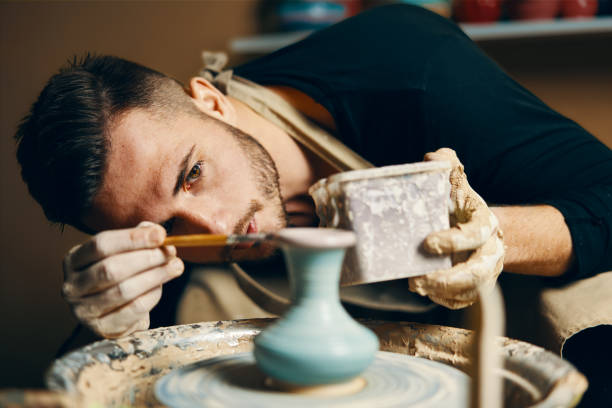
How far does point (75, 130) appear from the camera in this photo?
130 cm

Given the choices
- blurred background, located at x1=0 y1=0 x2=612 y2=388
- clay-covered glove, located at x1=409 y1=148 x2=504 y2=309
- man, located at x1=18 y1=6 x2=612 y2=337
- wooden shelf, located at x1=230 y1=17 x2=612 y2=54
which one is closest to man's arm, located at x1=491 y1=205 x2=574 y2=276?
man, located at x1=18 y1=6 x2=612 y2=337

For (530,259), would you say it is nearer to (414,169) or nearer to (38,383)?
(414,169)

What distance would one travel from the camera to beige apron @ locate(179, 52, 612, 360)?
131 centimetres

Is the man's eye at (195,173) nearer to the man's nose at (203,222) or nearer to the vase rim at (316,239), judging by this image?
the man's nose at (203,222)

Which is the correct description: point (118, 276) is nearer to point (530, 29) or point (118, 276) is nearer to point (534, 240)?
point (534, 240)

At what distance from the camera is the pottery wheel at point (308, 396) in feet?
2.31

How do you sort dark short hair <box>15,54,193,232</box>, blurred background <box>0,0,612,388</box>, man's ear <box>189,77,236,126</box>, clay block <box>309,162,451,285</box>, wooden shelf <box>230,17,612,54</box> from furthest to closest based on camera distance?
blurred background <box>0,0,612,388</box> → wooden shelf <box>230,17,612,54</box> → man's ear <box>189,77,236,126</box> → dark short hair <box>15,54,193,232</box> → clay block <box>309,162,451,285</box>

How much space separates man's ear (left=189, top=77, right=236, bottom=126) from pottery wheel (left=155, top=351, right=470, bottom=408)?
817mm

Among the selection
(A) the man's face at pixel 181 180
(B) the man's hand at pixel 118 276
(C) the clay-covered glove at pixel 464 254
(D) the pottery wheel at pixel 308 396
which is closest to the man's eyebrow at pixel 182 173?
(A) the man's face at pixel 181 180

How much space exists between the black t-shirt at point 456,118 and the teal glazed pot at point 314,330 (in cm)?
73

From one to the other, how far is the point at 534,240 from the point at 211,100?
0.92m

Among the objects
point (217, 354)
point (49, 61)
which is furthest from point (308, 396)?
point (49, 61)

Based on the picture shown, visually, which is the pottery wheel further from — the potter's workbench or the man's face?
the man's face

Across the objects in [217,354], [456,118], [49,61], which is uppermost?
[49,61]
